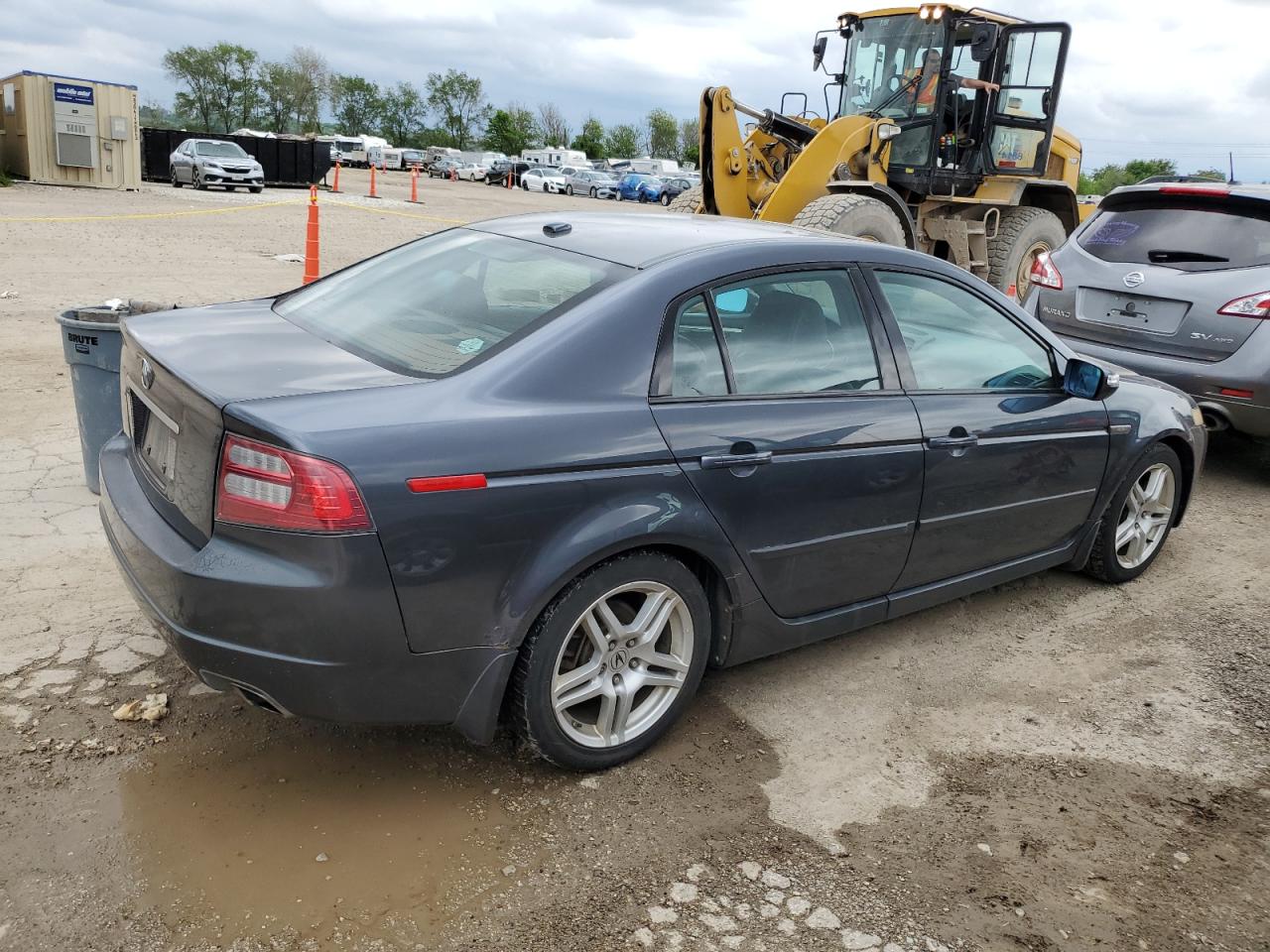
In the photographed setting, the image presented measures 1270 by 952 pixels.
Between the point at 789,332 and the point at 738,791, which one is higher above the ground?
the point at 789,332

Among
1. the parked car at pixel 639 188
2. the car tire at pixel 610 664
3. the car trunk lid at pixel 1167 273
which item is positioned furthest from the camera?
the parked car at pixel 639 188

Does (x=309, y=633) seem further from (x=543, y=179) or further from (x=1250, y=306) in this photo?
(x=543, y=179)

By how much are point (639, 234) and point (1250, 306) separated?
4301 mm

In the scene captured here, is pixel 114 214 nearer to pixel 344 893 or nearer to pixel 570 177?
pixel 344 893

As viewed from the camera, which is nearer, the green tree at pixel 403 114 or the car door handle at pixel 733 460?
the car door handle at pixel 733 460

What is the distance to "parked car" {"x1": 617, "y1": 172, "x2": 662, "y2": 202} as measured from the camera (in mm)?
48000

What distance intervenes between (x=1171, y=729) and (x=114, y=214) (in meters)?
21.0

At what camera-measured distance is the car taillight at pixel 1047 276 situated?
7007 millimetres

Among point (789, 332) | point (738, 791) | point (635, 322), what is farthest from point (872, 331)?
point (738, 791)

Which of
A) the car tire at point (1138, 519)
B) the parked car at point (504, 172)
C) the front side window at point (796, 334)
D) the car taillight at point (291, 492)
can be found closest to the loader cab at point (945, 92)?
the car tire at point (1138, 519)

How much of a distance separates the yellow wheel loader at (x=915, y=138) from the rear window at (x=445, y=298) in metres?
6.61

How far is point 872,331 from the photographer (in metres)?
3.66

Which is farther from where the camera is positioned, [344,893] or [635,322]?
[635,322]

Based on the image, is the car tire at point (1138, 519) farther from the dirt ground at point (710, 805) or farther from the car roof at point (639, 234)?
the car roof at point (639, 234)
